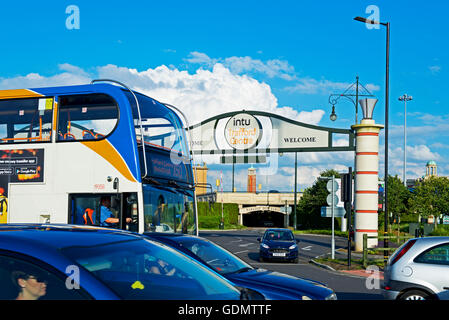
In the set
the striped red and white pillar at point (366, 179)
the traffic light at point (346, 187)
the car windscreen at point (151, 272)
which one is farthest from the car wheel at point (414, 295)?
the striped red and white pillar at point (366, 179)

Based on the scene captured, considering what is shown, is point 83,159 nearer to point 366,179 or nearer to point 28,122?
point 28,122

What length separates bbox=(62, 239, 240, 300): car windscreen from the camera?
3230mm

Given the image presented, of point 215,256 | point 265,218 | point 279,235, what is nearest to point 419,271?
point 215,256

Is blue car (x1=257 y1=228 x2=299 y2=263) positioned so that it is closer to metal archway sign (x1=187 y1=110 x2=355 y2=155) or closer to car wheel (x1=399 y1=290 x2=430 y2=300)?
metal archway sign (x1=187 y1=110 x2=355 y2=155)

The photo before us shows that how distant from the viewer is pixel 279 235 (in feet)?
70.8

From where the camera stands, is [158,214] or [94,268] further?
[158,214]

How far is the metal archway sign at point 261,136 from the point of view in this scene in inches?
978

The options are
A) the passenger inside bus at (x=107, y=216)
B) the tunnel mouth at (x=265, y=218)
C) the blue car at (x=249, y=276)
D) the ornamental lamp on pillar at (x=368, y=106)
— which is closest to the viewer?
the blue car at (x=249, y=276)

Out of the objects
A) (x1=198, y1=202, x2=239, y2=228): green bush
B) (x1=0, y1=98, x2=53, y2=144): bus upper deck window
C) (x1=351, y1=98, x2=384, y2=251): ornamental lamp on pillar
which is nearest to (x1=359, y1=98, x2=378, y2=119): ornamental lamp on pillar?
(x1=351, y1=98, x2=384, y2=251): ornamental lamp on pillar

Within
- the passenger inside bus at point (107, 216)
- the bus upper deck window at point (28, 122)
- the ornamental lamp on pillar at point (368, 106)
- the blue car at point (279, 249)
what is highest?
the ornamental lamp on pillar at point (368, 106)

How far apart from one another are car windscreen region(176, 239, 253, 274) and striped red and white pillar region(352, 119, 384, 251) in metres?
17.1

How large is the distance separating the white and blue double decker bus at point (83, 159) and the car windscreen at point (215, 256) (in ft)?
7.99

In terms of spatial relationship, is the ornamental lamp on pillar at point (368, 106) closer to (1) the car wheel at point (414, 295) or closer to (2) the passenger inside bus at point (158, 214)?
(2) the passenger inside bus at point (158, 214)

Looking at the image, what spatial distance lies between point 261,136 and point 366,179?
5.52 m
